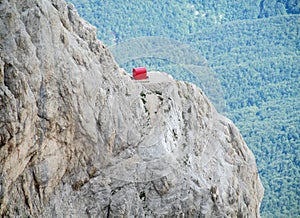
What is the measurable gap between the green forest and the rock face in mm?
48254

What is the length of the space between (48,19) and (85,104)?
4.20 m

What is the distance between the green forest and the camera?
103 m

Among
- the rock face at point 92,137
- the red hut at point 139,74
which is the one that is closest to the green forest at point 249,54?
the red hut at point 139,74

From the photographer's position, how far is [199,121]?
1795 inches

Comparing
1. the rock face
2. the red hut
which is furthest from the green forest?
the rock face

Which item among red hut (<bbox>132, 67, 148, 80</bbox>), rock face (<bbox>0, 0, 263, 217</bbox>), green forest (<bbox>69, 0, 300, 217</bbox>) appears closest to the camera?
rock face (<bbox>0, 0, 263, 217</bbox>)

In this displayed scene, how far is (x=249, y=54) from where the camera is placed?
130 meters

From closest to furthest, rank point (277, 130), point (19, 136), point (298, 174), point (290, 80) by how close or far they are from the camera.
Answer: point (19, 136), point (298, 174), point (277, 130), point (290, 80)

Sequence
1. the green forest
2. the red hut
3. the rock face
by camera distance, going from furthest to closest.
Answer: the green forest → the red hut → the rock face

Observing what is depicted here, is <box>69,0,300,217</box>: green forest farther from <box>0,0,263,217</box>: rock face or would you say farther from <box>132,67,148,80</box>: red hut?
<box>0,0,263,217</box>: rock face

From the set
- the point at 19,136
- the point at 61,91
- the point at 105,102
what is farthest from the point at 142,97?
the point at 19,136

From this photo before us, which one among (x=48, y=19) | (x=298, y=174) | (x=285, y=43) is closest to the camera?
(x=48, y=19)

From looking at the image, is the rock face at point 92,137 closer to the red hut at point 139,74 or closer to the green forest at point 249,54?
the red hut at point 139,74

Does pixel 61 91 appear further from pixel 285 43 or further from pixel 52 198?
pixel 285 43
